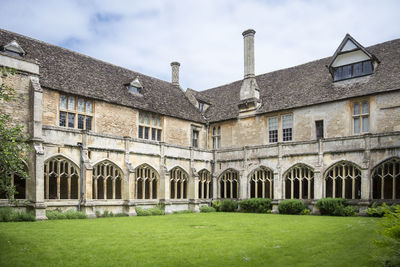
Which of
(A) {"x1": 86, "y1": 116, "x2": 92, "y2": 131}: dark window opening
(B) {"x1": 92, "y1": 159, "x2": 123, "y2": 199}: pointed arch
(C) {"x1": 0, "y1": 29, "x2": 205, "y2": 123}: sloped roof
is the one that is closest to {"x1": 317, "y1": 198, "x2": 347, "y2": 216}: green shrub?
(B) {"x1": 92, "y1": 159, "x2": 123, "y2": 199}: pointed arch

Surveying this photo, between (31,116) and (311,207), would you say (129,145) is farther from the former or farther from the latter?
(311,207)

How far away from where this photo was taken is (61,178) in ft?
65.8

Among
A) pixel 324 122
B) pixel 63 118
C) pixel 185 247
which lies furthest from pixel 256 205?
pixel 185 247

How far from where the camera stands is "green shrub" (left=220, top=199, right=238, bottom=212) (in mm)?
25891

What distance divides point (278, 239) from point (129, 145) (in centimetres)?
1335

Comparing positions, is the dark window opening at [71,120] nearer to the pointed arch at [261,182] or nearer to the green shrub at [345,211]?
the pointed arch at [261,182]

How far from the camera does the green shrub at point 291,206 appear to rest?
2214 cm

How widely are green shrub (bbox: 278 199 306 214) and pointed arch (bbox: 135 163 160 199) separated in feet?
27.3

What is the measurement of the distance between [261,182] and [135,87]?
11.6 m

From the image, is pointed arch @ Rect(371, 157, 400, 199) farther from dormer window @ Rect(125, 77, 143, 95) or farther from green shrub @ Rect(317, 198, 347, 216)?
dormer window @ Rect(125, 77, 143, 95)

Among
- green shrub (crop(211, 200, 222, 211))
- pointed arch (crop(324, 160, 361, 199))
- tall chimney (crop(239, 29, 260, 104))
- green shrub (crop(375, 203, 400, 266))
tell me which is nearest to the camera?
green shrub (crop(375, 203, 400, 266))

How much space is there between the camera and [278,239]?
1088 centimetres

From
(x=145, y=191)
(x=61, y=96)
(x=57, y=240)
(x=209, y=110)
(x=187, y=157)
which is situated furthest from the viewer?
(x=209, y=110)

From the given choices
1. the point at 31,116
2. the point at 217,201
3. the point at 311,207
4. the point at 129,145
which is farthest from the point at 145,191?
Answer: the point at 311,207
